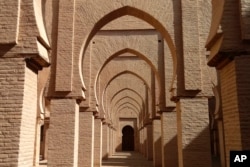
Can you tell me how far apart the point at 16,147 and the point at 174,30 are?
21.9 feet

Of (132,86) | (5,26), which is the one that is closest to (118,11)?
(5,26)

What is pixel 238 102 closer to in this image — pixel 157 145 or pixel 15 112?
pixel 15 112

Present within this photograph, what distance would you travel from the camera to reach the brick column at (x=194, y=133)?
9297 mm

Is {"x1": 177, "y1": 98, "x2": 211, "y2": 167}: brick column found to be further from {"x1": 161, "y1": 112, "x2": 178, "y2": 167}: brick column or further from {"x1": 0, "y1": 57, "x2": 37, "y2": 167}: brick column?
{"x1": 0, "y1": 57, "x2": 37, "y2": 167}: brick column

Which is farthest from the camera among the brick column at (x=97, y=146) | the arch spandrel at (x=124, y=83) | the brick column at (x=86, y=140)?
the arch spandrel at (x=124, y=83)

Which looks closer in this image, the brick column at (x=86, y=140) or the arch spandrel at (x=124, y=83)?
the brick column at (x=86, y=140)

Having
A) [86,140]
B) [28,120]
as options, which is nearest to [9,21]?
[28,120]

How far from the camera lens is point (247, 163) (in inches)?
144

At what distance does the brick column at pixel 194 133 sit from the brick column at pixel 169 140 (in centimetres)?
409

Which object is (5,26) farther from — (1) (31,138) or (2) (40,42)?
(1) (31,138)

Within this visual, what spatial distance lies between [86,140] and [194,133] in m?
4.90

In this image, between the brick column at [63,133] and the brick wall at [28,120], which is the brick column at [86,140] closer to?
the brick column at [63,133]

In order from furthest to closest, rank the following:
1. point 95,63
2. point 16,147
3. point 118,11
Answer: point 95,63, point 118,11, point 16,147

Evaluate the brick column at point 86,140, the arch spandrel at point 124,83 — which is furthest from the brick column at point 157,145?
the arch spandrel at point 124,83
